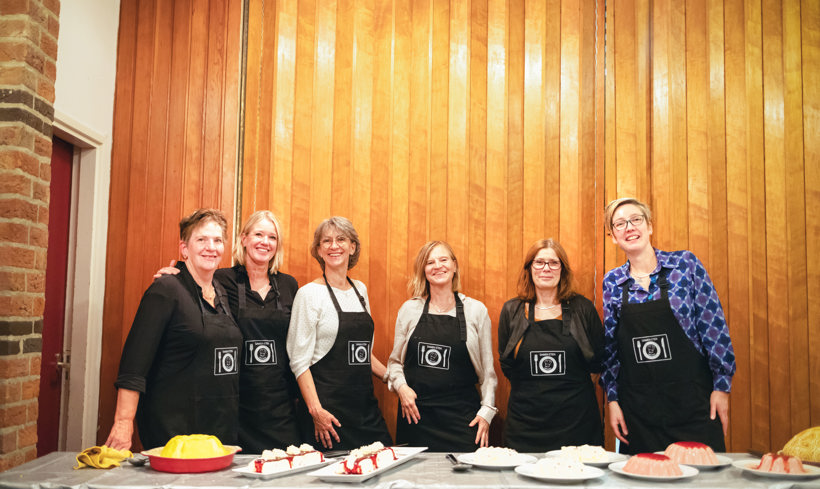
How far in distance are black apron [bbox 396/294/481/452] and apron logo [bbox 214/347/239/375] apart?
0.91 m

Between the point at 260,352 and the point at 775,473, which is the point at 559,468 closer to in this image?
the point at 775,473

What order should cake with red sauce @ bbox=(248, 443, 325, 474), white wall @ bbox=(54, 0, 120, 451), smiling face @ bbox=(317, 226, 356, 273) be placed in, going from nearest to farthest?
cake with red sauce @ bbox=(248, 443, 325, 474), smiling face @ bbox=(317, 226, 356, 273), white wall @ bbox=(54, 0, 120, 451)

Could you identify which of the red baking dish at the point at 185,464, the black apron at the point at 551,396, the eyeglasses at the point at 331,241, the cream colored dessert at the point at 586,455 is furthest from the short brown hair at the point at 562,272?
the red baking dish at the point at 185,464

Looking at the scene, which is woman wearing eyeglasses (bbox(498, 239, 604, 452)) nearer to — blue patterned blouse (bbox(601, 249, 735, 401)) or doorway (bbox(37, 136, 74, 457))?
blue patterned blouse (bbox(601, 249, 735, 401))

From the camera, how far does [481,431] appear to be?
311 cm

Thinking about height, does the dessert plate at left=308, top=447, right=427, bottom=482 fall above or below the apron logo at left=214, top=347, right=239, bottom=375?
Answer: below

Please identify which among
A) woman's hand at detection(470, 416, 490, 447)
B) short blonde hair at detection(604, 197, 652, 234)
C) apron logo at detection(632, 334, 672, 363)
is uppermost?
short blonde hair at detection(604, 197, 652, 234)

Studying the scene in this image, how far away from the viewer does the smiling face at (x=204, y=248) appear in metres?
2.83

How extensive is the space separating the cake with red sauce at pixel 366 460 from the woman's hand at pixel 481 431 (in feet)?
3.34

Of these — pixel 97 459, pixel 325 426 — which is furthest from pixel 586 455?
pixel 97 459

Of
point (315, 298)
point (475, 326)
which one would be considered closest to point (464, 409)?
point (475, 326)

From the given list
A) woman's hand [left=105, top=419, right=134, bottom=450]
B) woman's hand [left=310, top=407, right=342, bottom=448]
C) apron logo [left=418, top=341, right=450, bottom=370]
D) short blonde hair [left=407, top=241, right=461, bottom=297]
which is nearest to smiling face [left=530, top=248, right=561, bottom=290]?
short blonde hair [left=407, top=241, right=461, bottom=297]

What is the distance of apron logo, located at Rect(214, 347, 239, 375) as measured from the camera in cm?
275

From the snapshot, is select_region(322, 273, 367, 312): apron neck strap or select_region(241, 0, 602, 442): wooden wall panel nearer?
select_region(322, 273, 367, 312): apron neck strap
